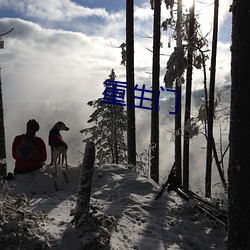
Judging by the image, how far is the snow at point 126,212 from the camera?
6.00m

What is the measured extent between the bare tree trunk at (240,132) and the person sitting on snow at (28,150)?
6.33 meters

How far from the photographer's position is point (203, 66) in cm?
1494

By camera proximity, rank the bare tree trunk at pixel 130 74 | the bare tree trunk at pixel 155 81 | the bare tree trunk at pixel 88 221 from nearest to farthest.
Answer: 1. the bare tree trunk at pixel 88 221
2. the bare tree trunk at pixel 130 74
3. the bare tree trunk at pixel 155 81

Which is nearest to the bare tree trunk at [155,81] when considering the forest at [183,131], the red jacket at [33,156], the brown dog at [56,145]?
the forest at [183,131]

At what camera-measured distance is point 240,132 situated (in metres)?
→ 4.56

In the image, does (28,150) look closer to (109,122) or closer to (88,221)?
(88,221)

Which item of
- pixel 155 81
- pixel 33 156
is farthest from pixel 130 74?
pixel 33 156

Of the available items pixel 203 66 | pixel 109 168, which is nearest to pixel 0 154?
pixel 109 168

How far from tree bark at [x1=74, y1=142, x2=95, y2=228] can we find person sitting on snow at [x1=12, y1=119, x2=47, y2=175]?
395cm

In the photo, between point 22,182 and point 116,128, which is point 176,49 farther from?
point 116,128

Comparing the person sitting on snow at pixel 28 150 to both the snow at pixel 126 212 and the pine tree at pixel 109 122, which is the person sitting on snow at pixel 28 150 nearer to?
the snow at pixel 126 212

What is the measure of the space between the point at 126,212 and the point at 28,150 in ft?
12.3

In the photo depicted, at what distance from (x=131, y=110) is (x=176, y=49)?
11.8 feet

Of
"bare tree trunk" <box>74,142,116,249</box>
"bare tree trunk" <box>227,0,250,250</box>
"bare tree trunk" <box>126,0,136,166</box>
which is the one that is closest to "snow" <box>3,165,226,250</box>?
"bare tree trunk" <box>74,142,116,249</box>
